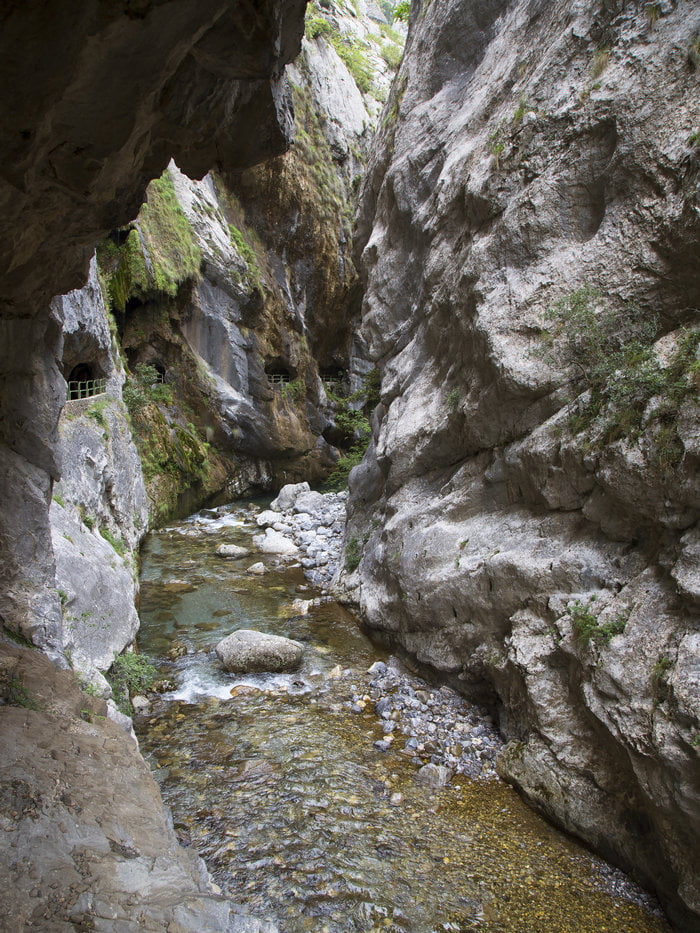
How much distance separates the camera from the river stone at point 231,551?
1470 centimetres

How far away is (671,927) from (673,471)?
3.83m

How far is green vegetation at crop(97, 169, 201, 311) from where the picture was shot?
1609 cm

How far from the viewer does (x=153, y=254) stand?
17.5 meters

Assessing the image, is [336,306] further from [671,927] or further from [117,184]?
[671,927]

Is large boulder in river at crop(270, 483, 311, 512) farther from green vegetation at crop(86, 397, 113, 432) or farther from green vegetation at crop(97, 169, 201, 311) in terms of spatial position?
green vegetation at crop(86, 397, 113, 432)

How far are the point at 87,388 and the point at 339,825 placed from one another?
11.6 meters

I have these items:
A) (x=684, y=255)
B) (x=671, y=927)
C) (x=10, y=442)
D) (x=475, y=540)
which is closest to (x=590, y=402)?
(x=684, y=255)

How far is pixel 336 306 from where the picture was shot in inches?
1034

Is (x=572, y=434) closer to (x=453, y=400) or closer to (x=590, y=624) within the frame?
(x=590, y=624)

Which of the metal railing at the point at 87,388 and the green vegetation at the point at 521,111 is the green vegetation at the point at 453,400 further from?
the metal railing at the point at 87,388

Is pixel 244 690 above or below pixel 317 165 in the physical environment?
below

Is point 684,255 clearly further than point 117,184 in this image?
Yes

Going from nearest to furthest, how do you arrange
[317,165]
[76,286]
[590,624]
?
[76,286], [590,624], [317,165]

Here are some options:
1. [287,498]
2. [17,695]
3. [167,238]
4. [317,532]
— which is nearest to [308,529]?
[317,532]
